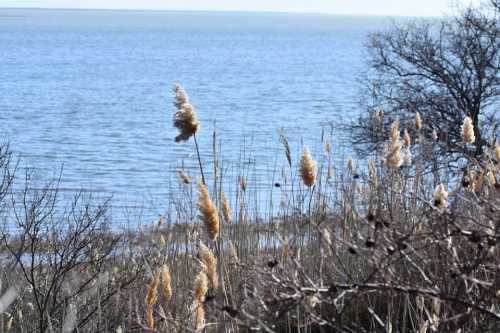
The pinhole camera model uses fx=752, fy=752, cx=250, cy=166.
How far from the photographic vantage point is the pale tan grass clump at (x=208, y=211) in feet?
7.59

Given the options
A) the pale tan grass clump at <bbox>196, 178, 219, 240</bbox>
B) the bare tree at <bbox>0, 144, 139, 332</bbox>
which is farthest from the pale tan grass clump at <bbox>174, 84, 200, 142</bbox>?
the bare tree at <bbox>0, 144, 139, 332</bbox>

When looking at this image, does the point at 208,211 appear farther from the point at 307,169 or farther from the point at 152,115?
the point at 152,115

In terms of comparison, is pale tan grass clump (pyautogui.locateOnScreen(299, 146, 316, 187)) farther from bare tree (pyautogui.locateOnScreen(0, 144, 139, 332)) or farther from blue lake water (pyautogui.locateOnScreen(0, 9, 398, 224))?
bare tree (pyautogui.locateOnScreen(0, 144, 139, 332))

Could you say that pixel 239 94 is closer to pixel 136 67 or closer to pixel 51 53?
pixel 136 67

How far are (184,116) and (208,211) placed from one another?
70 cm

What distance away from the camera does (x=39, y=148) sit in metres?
22.6

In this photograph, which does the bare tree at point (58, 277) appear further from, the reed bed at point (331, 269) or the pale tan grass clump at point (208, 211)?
the pale tan grass clump at point (208, 211)

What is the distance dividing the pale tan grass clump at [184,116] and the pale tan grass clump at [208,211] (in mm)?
637

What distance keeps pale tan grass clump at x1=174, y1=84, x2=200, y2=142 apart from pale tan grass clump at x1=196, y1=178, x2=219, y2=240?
0.64 m

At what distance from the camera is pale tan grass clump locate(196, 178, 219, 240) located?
7.59 ft

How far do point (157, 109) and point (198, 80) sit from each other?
61.6 ft

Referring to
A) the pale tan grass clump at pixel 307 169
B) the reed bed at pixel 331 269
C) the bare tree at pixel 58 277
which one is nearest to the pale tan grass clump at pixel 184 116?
the reed bed at pixel 331 269

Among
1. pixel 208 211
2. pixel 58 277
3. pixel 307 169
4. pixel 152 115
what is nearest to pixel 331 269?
pixel 58 277

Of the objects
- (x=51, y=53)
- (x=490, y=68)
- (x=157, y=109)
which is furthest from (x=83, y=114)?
(x=51, y=53)
